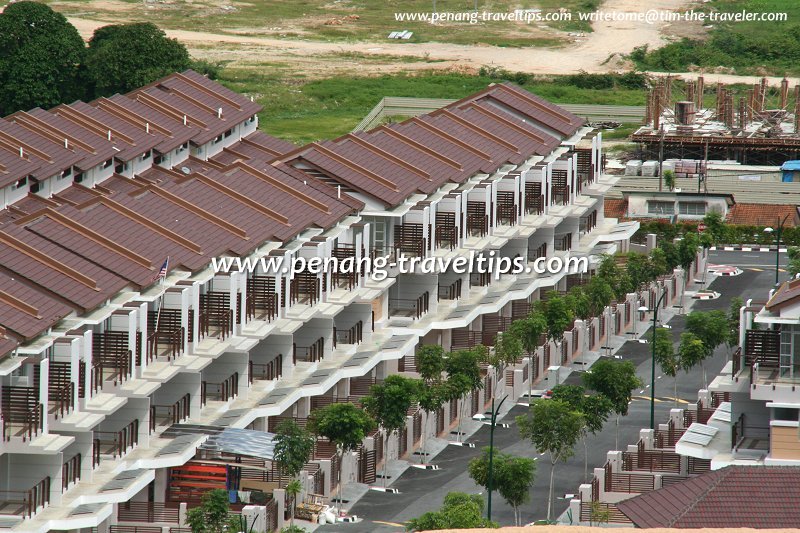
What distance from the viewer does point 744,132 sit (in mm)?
157000

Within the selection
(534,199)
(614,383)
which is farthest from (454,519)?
(534,199)

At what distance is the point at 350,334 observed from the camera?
88562 mm

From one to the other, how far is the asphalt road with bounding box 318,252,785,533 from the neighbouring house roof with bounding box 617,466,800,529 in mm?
14860

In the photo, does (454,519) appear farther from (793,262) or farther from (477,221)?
(793,262)

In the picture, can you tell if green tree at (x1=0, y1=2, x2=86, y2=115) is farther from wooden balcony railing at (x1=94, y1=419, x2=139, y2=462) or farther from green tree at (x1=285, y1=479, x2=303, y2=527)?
green tree at (x1=285, y1=479, x2=303, y2=527)

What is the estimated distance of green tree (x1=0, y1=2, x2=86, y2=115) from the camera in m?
158

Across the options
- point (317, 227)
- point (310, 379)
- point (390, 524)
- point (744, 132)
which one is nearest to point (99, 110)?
point (317, 227)

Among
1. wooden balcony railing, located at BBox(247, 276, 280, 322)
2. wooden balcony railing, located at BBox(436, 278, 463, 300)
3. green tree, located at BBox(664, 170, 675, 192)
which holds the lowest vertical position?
green tree, located at BBox(664, 170, 675, 192)

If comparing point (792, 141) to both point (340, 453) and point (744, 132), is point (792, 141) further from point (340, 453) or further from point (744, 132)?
point (340, 453)

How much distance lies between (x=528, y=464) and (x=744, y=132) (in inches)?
3495

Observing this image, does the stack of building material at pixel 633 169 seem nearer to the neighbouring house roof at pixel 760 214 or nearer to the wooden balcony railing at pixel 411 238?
the neighbouring house roof at pixel 760 214

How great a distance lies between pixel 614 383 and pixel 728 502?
25717mm

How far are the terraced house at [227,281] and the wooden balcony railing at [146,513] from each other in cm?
8

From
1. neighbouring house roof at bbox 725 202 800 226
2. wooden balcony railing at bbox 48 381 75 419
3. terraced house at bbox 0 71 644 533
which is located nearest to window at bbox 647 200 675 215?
neighbouring house roof at bbox 725 202 800 226
